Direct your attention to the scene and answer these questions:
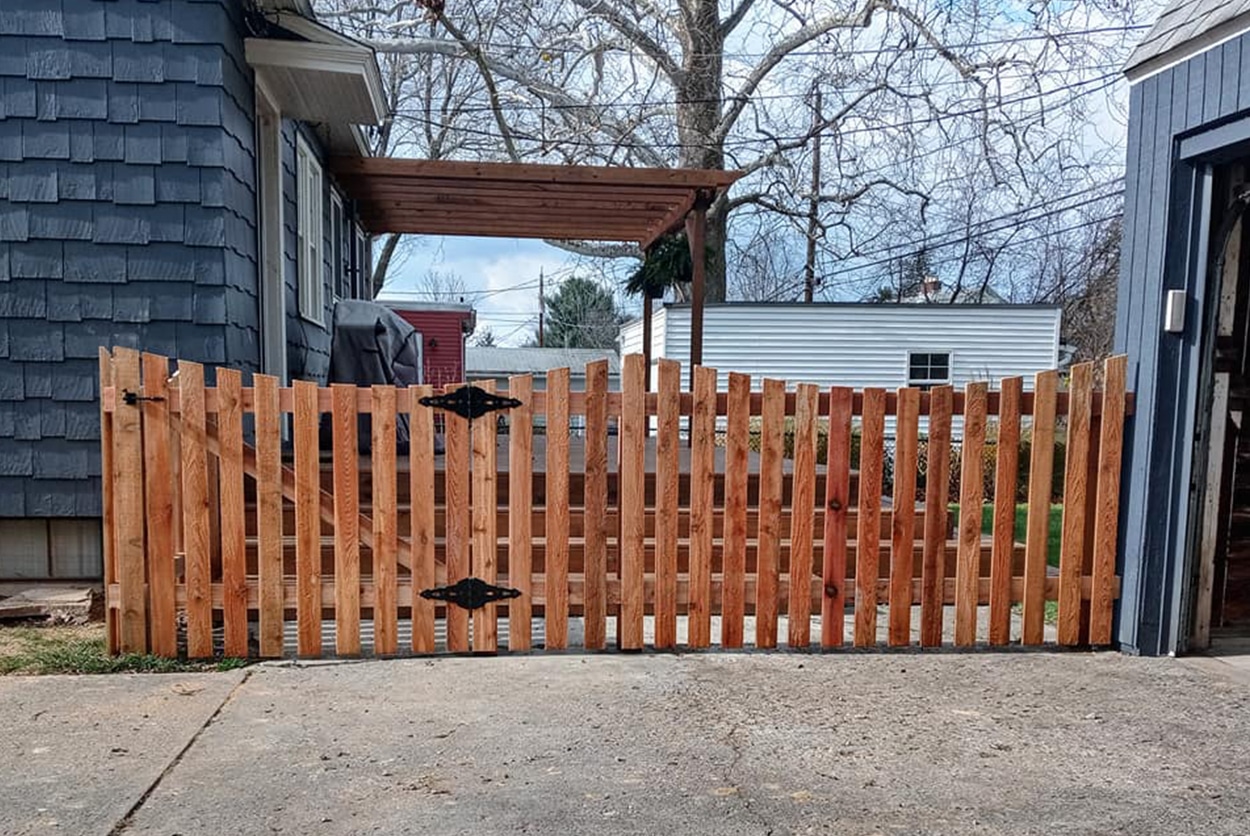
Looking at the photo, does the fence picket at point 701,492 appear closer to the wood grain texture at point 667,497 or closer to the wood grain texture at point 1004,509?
the wood grain texture at point 667,497

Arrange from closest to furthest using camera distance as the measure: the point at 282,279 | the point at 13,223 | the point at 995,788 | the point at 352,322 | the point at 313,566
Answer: the point at 995,788 → the point at 313,566 → the point at 13,223 → the point at 282,279 → the point at 352,322

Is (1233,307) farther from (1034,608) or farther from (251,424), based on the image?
(251,424)

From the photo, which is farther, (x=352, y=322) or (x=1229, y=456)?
(x=352, y=322)

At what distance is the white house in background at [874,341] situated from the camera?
50.3 ft

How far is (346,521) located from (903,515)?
2360mm

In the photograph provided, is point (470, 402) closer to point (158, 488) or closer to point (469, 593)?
point (469, 593)

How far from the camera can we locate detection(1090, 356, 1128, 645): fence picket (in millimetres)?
3729

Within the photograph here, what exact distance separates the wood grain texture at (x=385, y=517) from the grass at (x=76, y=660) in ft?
1.90

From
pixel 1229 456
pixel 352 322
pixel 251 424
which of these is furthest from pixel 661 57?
pixel 1229 456

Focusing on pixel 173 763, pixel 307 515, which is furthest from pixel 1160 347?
pixel 173 763

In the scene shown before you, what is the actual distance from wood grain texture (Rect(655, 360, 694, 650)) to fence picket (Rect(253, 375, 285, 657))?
1.56 meters

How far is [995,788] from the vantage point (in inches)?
98.8

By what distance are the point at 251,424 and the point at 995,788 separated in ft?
14.0

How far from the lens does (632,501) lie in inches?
143
